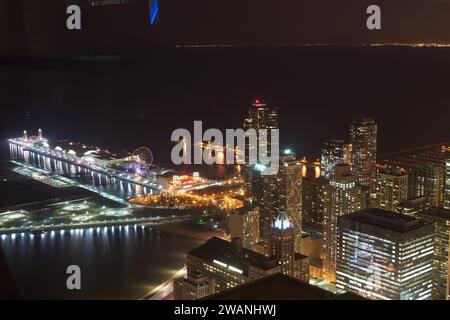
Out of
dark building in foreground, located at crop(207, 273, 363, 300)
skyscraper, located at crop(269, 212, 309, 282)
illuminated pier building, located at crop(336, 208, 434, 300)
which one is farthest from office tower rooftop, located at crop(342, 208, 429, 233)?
dark building in foreground, located at crop(207, 273, 363, 300)

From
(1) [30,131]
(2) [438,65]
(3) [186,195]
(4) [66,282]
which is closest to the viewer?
(4) [66,282]

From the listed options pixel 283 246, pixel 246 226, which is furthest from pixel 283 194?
pixel 283 246

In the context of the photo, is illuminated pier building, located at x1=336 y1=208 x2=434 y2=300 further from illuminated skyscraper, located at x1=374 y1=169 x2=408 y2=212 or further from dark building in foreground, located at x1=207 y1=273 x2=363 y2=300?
Answer: dark building in foreground, located at x1=207 y1=273 x2=363 y2=300

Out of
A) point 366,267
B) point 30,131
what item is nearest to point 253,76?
point 30,131

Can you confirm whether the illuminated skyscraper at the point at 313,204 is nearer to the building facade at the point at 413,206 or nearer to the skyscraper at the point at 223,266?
the building facade at the point at 413,206

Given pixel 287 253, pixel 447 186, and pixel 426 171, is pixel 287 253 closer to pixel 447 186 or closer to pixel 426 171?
pixel 447 186

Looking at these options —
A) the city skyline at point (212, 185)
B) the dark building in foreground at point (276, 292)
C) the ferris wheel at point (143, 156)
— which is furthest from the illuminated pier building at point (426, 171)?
the dark building in foreground at point (276, 292)
